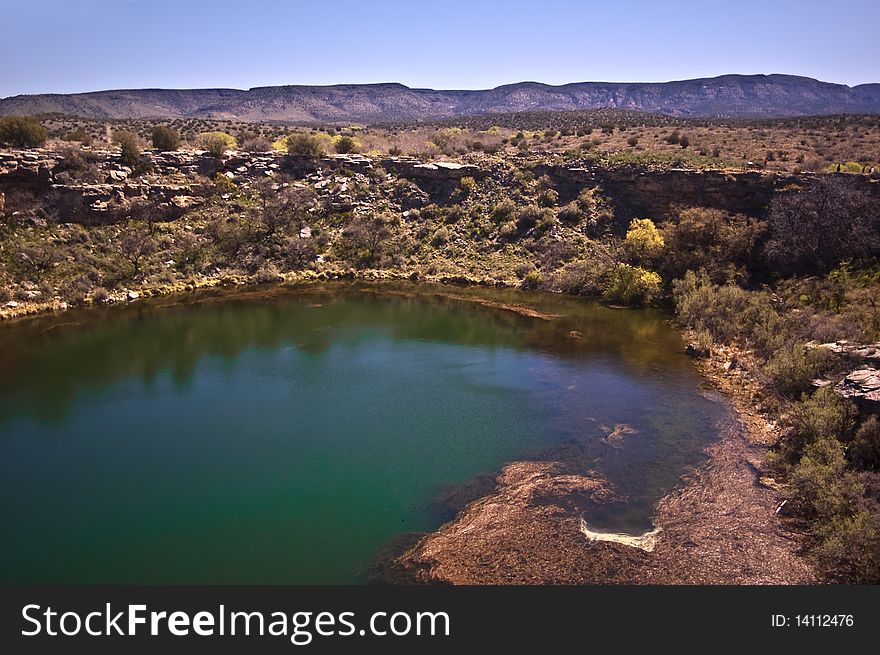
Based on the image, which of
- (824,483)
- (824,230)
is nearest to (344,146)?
(824,230)

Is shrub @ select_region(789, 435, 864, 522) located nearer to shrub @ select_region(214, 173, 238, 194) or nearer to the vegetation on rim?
the vegetation on rim

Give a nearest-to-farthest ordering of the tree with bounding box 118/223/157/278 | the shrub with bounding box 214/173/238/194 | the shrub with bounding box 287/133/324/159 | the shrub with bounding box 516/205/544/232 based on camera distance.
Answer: the tree with bounding box 118/223/157/278 < the shrub with bounding box 516/205/544/232 < the shrub with bounding box 214/173/238/194 < the shrub with bounding box 287/133/324/159

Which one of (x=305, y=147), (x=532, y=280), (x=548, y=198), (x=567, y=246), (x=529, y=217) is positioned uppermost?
(x=305, y=147)

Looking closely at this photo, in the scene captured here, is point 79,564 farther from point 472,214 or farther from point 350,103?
point 350,103

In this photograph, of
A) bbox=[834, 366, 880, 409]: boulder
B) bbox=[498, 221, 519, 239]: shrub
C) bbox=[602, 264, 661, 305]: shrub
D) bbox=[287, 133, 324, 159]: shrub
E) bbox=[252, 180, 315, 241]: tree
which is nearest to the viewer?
bbox=[834, 366, 880, 409]: boulder

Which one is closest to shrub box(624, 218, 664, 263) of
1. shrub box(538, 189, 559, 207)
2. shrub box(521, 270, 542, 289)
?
shrub box(521, 270, 542, 289)

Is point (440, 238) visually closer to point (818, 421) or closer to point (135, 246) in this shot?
point (135, 246)

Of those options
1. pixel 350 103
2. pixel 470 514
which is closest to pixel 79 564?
pixel 470 514
